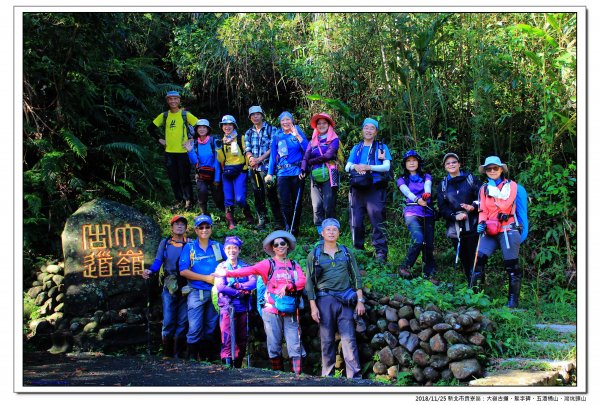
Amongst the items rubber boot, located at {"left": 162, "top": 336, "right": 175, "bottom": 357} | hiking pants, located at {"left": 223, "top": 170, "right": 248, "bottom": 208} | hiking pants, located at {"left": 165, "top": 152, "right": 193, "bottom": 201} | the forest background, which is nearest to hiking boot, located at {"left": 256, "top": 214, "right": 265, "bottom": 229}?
hiking pants, located at {"left": 223, "top": 170, "right": 248, "bottom": 208}

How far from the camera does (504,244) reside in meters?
7.72

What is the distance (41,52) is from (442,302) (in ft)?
23.7

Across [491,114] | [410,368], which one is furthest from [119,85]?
[410,368]

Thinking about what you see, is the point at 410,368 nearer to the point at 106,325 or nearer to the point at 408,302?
the point at 408,302

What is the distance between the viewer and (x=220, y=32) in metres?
13.5

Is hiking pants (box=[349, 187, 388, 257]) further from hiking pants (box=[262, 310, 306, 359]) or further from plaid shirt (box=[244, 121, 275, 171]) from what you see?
hiking pants (box=[262, 310, 306, 359])

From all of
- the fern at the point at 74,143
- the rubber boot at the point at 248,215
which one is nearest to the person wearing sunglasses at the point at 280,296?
the rubber boot at the point at 248,215

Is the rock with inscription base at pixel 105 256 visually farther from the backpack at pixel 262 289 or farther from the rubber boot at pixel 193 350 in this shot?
the backpack at pixel 262 289

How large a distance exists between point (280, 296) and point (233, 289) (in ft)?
2.05

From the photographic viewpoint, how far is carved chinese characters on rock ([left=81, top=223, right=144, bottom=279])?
863 cm

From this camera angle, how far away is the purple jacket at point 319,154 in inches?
354

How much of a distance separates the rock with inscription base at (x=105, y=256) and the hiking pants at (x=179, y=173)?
1956 mm

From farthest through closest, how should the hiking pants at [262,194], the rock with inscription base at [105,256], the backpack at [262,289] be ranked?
1. the hiking pants at [262,194]
2. the rock with inscription base at [105,256]
3. the backpack at [262,289]
